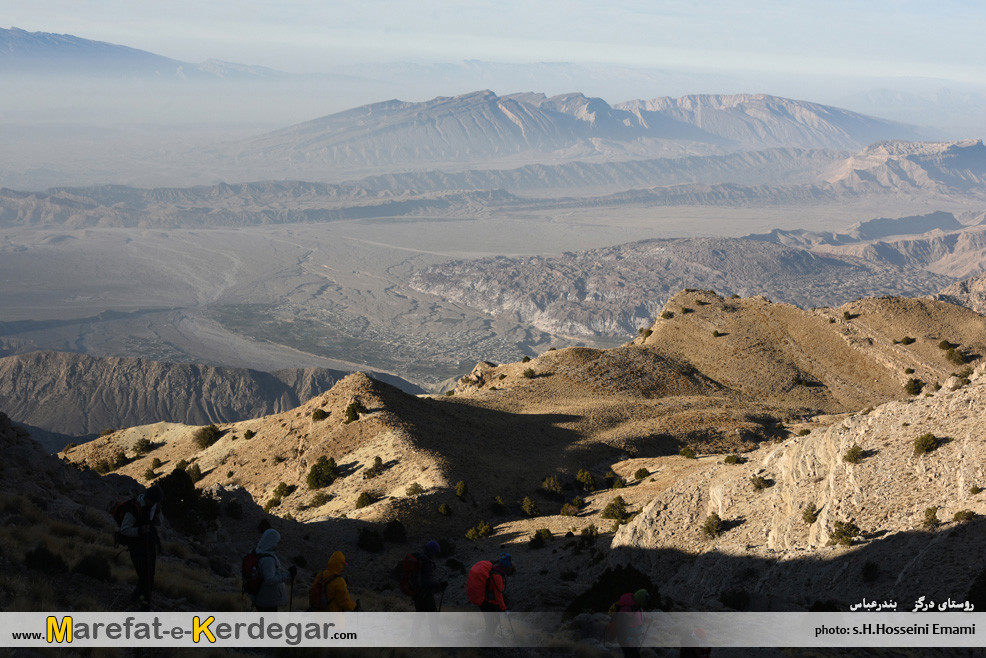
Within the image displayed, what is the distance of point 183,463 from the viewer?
46844 millimetres

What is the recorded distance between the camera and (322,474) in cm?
4022

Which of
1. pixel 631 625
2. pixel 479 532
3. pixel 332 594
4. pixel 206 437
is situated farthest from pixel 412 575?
pixel 206 437

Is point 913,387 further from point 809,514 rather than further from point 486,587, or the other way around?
point 486,587

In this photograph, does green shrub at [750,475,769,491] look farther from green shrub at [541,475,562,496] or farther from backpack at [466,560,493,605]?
green shrub at [541,475,562,496]

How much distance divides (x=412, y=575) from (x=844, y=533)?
14.0m

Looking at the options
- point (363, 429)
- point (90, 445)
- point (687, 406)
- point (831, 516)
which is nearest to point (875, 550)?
point (831, 516)

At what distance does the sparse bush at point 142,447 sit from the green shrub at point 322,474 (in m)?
21.5

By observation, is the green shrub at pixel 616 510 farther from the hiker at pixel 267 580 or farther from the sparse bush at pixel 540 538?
the hiker at pixel 267 580

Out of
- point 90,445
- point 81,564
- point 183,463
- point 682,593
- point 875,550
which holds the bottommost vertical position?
point 90,445

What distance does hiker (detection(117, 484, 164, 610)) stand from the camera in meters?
13.0

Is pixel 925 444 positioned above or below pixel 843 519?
above

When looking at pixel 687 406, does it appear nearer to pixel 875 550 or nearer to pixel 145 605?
pixel 875 550

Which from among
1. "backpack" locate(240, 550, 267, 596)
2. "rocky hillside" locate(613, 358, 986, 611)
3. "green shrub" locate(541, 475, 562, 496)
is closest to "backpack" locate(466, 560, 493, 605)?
"backpack" locate(240, 550, 267, 596)

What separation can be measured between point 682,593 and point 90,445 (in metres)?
56.2
